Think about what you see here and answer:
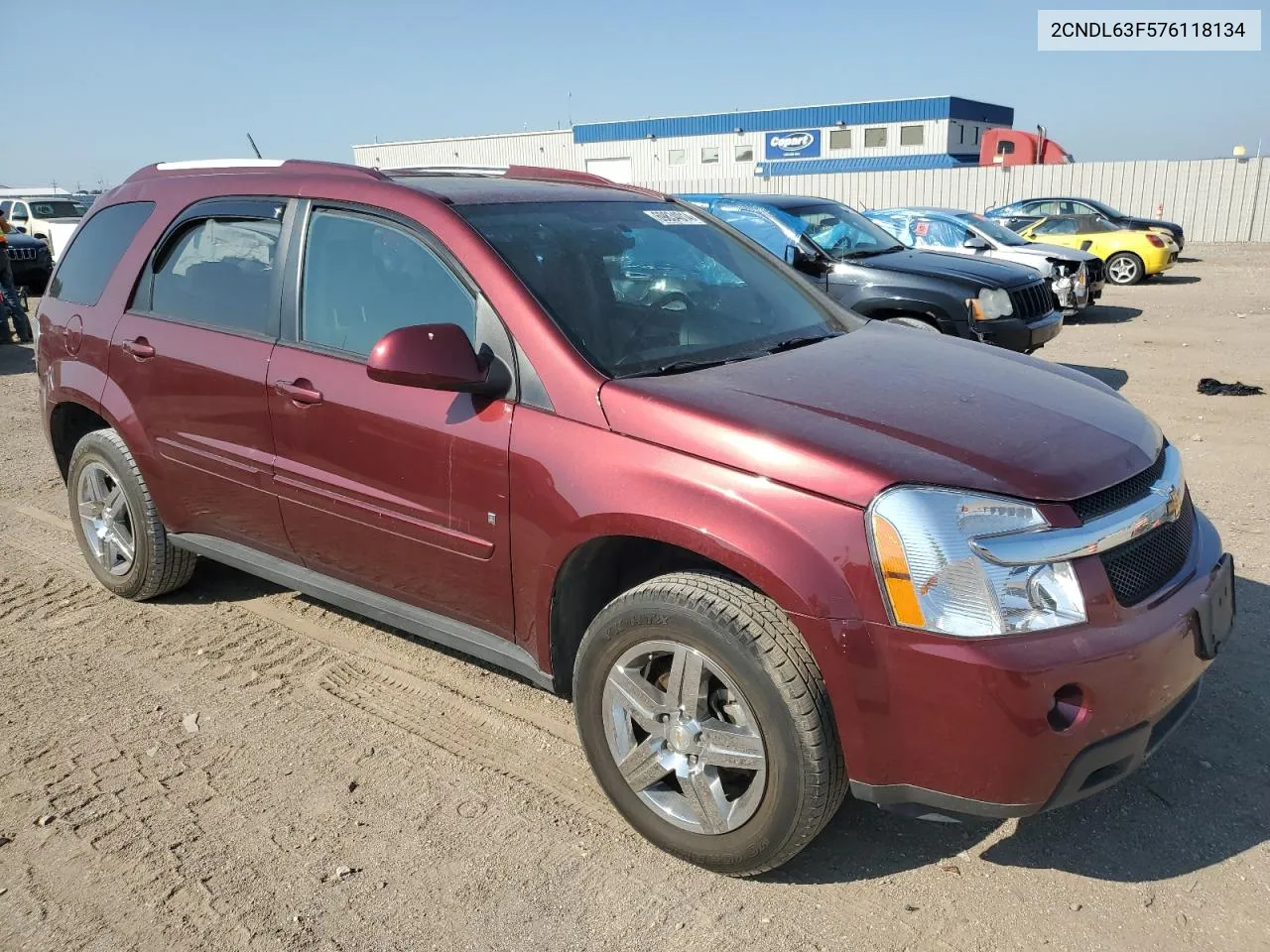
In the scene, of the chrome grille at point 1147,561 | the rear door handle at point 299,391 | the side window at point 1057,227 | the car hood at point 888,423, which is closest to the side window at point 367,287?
the rear door handle at point 299,391

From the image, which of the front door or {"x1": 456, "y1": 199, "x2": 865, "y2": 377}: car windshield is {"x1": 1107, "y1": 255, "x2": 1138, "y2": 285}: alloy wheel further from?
the front door

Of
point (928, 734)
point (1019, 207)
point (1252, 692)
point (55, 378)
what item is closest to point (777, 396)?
point (928, 734)

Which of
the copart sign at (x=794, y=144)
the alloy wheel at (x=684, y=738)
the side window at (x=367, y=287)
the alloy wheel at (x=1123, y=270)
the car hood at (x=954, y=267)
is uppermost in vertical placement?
the copart sign at (x=794, y=144)

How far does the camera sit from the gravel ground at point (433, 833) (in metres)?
2.52

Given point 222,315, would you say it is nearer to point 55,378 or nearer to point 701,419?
point 55,378

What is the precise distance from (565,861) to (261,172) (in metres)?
2.79

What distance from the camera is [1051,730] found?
2215 millimetres

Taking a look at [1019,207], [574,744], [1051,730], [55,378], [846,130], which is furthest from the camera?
[846,130]

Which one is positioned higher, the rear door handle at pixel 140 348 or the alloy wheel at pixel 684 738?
the rear door handle at pixel 140 348

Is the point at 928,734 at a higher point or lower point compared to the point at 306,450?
lower

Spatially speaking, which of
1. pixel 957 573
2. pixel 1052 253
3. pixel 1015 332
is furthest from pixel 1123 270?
pixel 957 573

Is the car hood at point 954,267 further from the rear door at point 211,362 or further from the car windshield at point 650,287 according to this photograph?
the rear door at point 211,362

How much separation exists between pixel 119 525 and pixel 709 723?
3.22m

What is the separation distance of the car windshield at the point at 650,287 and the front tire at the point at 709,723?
745mm
